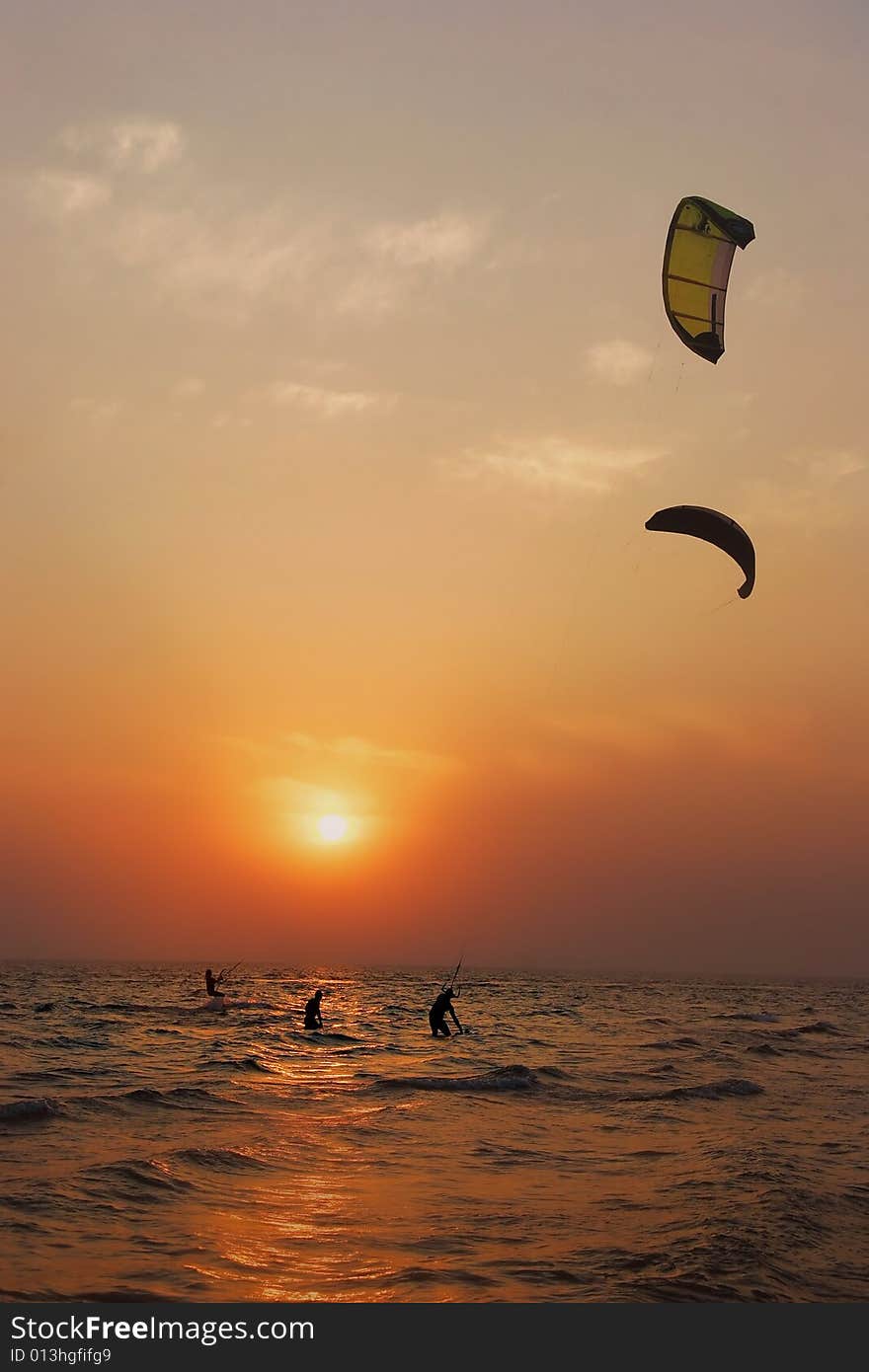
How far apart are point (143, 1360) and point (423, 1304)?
2.23m

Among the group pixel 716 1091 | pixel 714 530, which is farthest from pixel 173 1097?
pixel 714 530

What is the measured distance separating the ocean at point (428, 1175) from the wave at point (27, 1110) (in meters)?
0.06

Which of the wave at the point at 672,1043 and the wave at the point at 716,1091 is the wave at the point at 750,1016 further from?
the wave at the point at 716,1091

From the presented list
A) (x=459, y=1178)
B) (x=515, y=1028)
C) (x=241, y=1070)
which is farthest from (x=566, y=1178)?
(x=515, y=1028)

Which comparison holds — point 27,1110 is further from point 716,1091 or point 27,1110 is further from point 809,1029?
point 809,1029

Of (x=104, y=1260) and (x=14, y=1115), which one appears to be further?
(x=14, y=1115)

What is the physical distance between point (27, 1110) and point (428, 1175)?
646 cm

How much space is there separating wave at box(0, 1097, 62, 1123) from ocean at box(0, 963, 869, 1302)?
64 millimetres

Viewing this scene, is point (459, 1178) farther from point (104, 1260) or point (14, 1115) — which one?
point (14, 1115)

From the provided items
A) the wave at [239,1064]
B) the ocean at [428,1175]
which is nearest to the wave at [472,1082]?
the ocean at [428,1175]

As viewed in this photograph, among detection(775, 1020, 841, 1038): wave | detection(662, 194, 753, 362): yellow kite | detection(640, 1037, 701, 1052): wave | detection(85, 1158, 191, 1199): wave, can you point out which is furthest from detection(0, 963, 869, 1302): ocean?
detection(662, 194, 753, 362): yellow kite

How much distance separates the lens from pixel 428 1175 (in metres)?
12.5

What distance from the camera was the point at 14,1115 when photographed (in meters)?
15.3

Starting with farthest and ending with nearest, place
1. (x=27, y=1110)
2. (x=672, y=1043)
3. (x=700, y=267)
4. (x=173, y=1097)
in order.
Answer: (x=672, y=1043) → (x=700, y=267) → (x=173, y=1097) → (x=27, y=1110)
